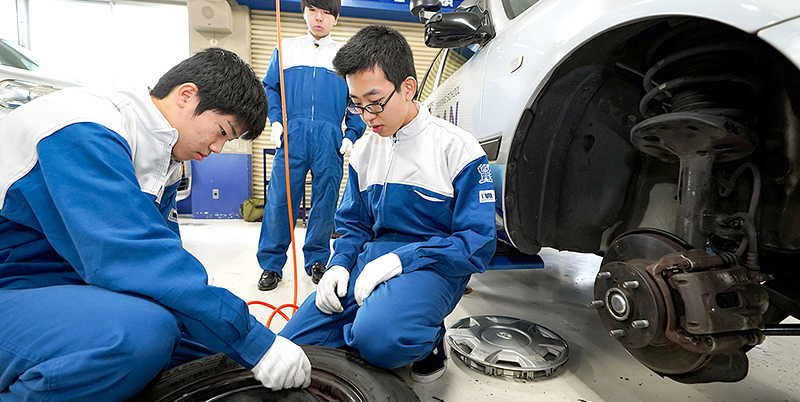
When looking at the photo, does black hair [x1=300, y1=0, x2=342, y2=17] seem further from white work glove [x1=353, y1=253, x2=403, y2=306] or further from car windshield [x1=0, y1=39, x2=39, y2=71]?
white work glove [x1=353, y1=253, x2=403, y2=306]

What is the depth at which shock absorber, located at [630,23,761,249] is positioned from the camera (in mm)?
737

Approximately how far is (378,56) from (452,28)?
0.45m

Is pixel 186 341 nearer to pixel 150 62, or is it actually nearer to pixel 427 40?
pixel 427 40

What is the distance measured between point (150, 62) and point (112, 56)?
1.45 ft

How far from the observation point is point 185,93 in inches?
31.1

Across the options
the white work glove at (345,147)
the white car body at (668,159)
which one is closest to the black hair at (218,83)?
the white car body at (668,159)

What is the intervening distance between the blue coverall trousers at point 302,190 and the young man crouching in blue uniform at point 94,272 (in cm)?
120

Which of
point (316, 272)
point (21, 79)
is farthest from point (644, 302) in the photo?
point (21, 79)

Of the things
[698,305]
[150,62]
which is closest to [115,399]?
[698,305]

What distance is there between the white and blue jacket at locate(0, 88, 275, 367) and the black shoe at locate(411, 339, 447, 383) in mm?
498

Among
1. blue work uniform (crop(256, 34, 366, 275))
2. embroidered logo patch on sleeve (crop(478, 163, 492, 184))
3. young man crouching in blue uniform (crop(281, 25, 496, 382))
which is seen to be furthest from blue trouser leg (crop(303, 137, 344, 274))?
embroidered logo patch on sleeve (crop(478, 163, 492, 184))

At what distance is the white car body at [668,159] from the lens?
2.36 ft

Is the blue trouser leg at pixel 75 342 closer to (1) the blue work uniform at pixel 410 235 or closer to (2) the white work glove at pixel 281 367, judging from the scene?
(2) the white work glove at pixel 281 367

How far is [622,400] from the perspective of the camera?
1023 millimetres
